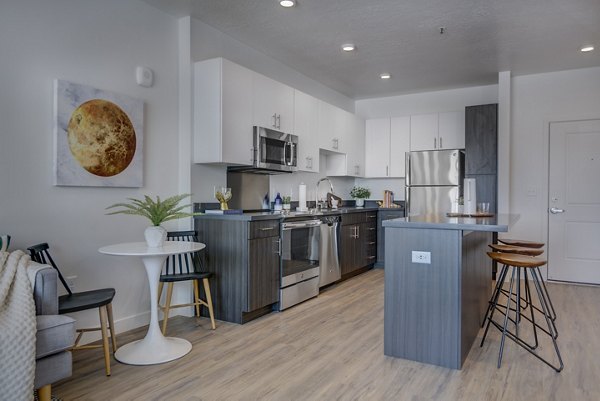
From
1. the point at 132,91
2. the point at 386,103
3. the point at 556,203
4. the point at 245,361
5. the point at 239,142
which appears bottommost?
the point at 245,361

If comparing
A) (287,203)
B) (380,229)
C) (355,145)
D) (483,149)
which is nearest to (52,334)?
(287,203)

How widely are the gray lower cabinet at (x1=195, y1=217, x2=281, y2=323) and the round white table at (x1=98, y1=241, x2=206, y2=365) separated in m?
0.57

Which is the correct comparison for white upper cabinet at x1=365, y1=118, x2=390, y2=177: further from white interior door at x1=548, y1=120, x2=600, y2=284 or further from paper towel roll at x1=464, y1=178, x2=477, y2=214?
paper towel roll at x1=464, y1=178, x2=477, y2=214

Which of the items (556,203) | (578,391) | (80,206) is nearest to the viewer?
(578,391)

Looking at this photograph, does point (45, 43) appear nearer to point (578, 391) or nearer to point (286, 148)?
point (286, 148)

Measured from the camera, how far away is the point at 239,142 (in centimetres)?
385

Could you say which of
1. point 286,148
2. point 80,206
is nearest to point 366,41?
point 286,148

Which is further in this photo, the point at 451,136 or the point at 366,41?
the point at 451,136

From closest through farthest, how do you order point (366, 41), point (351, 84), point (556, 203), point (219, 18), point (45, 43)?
point (45, 43) → point (219, 18) → point (366, 41) → point (556, 203) → point (351, 84)

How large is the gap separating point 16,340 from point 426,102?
593 centimetres

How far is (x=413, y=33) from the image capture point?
399 cm

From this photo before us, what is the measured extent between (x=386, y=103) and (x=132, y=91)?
4357 millimetres

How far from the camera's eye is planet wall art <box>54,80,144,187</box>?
9.29ft

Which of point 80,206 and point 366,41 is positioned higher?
point 366,41
